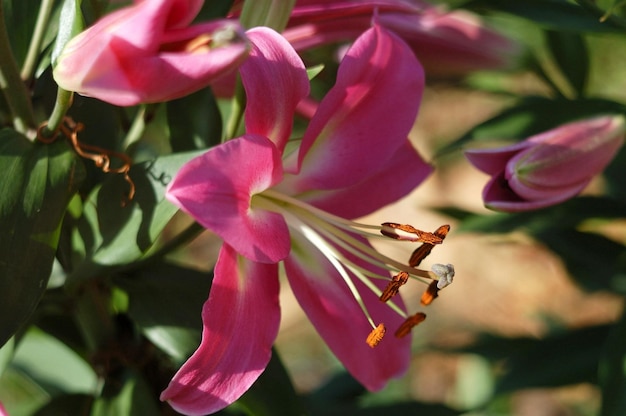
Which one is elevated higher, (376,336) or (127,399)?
(376,336)

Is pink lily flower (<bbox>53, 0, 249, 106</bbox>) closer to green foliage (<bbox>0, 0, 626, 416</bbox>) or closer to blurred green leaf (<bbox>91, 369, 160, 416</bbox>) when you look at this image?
green foliage (<bbox>0, 0, 626, 416</bbox>)

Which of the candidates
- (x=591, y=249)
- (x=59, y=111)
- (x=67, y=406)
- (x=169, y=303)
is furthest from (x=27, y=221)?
(x=591, y=249)

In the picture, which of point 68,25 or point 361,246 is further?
point 361,246

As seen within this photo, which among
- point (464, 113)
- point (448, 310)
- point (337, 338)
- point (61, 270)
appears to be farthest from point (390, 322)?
point (464, 113)

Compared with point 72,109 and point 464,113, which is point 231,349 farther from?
point 464,113

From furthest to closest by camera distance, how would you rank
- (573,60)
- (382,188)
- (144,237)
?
(573,60)
(382,188)
(144,237)

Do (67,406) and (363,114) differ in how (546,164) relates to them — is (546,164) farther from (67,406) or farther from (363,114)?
(67,406)
